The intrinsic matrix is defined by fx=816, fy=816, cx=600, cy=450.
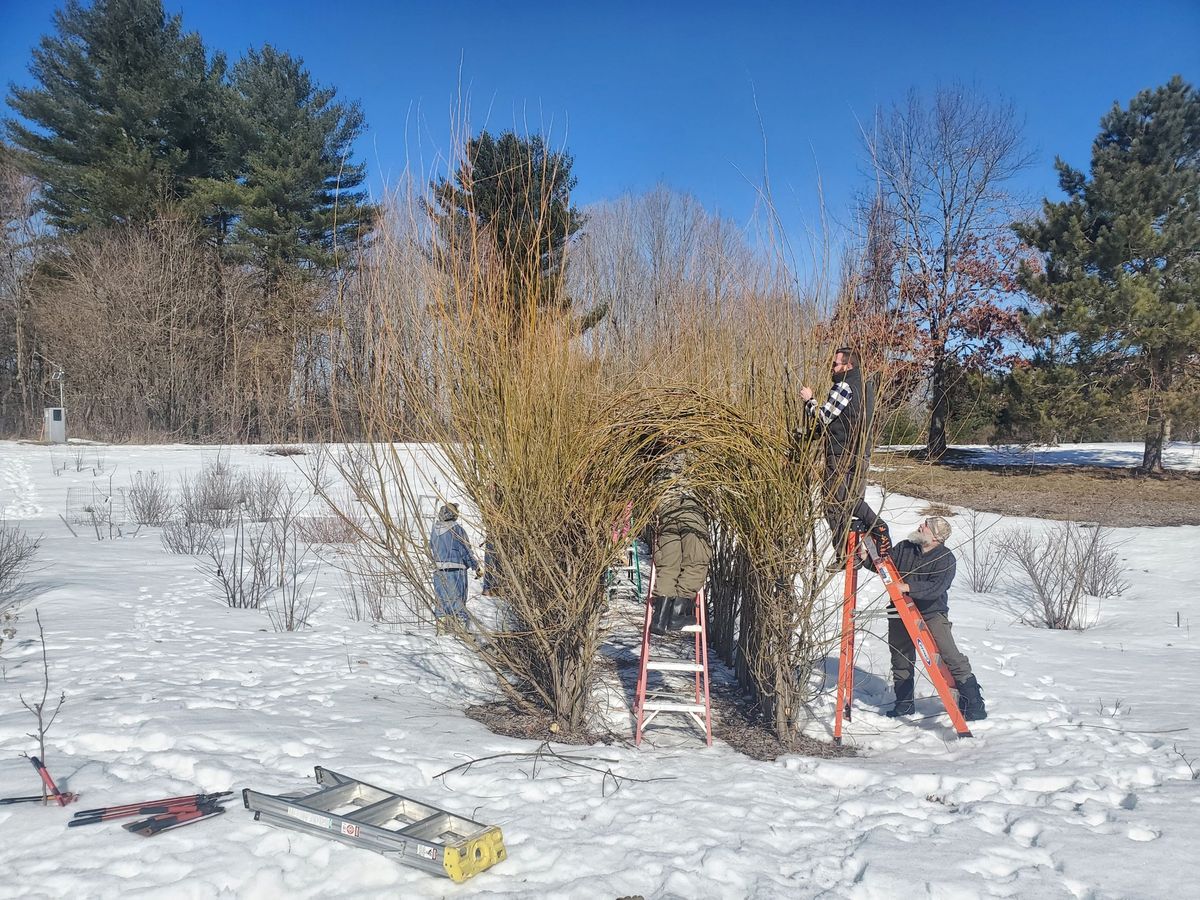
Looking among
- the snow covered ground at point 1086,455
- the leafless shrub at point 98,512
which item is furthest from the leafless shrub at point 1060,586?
the snow covered ground at point 1086,455

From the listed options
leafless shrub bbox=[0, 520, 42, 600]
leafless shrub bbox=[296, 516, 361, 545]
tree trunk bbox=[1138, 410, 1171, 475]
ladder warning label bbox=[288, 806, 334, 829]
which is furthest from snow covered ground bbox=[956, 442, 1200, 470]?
ladder warning label bbox=[288, 806, 334, 829]

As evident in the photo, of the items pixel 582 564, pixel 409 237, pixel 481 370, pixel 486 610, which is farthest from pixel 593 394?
pixel 486 610

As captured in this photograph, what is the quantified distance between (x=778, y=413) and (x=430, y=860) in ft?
9.57

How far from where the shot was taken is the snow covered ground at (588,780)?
9.96ft

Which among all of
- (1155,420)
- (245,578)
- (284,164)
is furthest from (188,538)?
(1155,420)

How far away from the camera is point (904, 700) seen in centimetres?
548

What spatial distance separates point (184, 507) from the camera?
1301cm

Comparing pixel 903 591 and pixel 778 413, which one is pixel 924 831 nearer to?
pixel 903 591

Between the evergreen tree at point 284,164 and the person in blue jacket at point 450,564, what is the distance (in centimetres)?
1751

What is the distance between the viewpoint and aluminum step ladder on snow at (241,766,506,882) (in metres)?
2.96

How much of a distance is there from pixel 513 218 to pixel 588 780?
3077mm

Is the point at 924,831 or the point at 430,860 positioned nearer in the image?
the point at 430,860

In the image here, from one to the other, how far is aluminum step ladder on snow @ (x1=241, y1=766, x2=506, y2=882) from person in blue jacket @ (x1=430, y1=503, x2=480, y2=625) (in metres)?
1.26

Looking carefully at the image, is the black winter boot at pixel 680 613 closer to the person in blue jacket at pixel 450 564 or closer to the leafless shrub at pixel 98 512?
the person in blue jacket at pixel 450 564
